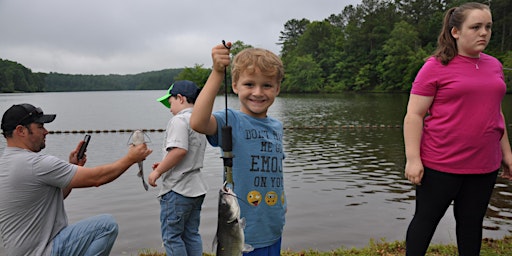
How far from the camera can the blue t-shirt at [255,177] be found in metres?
2.64

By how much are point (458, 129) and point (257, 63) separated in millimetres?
1725

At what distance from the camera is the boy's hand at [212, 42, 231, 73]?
2.26 m

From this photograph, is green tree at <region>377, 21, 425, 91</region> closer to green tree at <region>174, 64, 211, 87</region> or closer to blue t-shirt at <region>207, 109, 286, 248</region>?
green tree at <region>174, 64, 211, 87</region>

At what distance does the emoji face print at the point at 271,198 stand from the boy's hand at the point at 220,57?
95 cm

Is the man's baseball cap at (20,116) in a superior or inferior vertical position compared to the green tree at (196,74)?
inferior

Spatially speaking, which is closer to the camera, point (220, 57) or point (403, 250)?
point (220, 57)

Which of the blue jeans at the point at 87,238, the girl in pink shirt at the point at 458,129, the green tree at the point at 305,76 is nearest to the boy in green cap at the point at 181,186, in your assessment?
the blue jeans at the point at 87,238

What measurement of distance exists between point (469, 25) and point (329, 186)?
676 cm

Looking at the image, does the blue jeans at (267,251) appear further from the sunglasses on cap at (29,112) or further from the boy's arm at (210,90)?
the sunglasses on cap at (29,112)

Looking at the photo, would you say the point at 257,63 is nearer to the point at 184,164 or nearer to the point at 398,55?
the point at 184,164

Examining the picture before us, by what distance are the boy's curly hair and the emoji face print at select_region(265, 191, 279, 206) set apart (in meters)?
0.82

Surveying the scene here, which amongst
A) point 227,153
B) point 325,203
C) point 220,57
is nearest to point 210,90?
point 220,57

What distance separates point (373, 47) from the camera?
7988cm

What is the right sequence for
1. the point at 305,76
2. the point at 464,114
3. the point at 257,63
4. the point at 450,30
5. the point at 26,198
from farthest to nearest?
the point at 305,76 → the point at 450,30 → the point at 26,198 → the point at 464,114 → the point at 257,63
